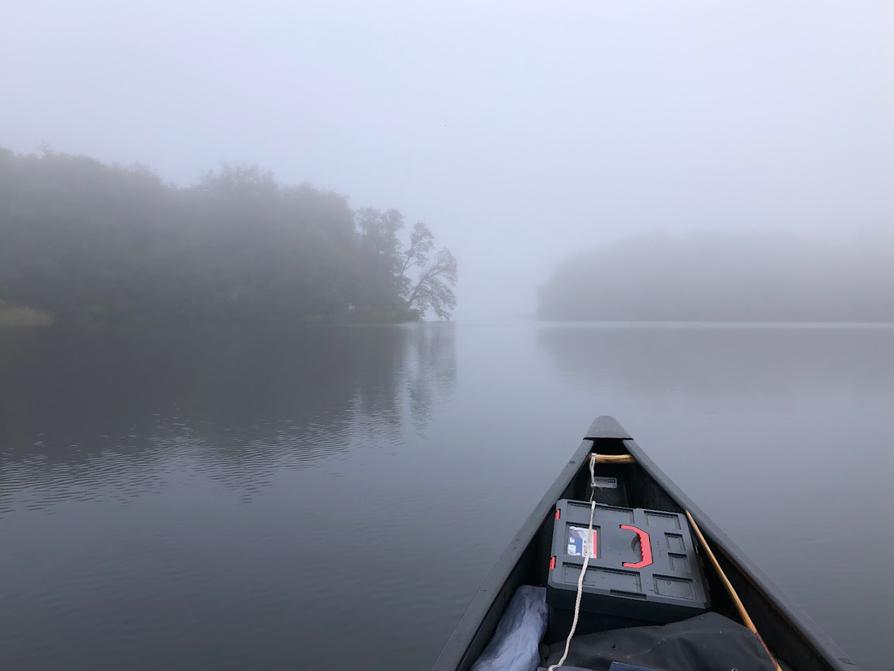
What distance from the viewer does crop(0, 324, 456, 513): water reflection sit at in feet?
28.3

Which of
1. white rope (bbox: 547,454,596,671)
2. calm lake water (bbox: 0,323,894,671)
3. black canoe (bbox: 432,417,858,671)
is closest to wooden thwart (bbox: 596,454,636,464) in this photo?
black canoe (bbox: 432,417,858,671)

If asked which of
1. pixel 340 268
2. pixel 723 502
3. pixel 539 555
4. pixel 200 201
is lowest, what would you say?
pixel 723 502

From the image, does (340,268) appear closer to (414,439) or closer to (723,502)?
(414,439)

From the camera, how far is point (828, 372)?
984 inches

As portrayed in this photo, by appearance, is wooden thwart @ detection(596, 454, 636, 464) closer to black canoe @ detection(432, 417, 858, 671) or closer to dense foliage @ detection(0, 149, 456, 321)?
black canoe @ detection(432, 417, 858, 671)

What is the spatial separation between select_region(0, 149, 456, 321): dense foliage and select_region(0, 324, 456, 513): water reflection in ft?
104

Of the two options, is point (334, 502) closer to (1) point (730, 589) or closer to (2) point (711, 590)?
(2) point (711, 590)

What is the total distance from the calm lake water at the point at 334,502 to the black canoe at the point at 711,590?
1083 mm

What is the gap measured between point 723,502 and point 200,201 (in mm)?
73991

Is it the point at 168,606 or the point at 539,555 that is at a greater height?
the point at 539,555

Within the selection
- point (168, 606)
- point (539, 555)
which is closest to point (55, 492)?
point (168, 606)

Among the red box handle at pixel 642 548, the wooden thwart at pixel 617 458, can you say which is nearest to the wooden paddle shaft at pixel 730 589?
the red box handle at pixel 642 548

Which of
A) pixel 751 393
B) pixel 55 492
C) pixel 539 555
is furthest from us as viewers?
pixel 751 393

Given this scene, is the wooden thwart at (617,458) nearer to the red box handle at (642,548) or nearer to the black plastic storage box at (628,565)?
the black plastic storage box at (628,565)
